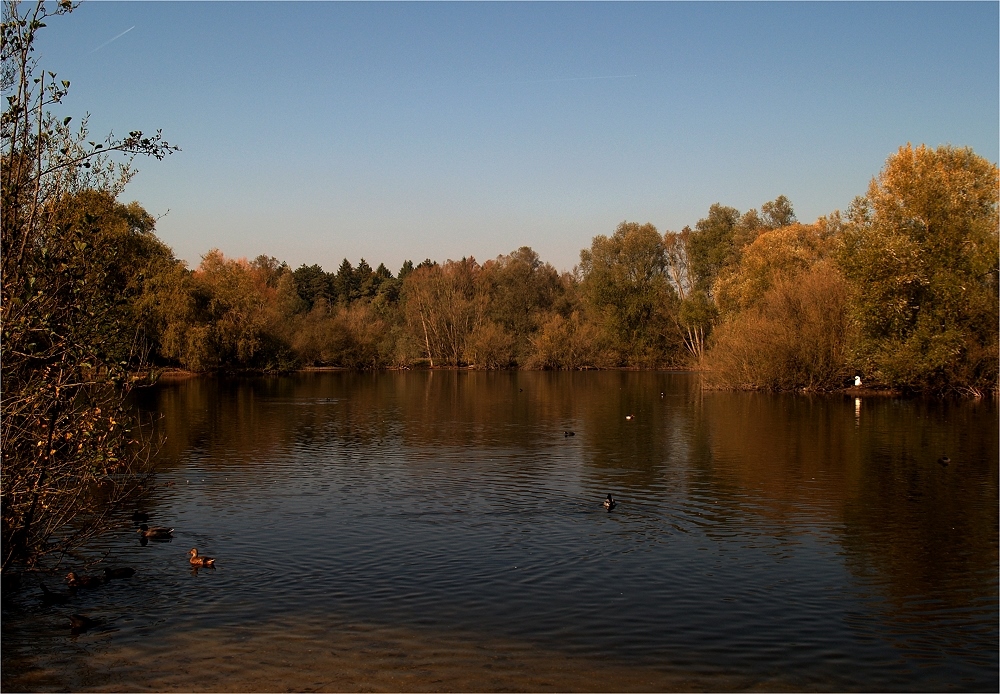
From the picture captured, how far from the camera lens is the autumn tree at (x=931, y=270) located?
A: 43.2 meters

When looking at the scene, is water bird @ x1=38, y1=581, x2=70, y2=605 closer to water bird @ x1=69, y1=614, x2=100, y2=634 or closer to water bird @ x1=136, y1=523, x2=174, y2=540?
water bird @ x1=69, y1=614, x2=100, y2=634

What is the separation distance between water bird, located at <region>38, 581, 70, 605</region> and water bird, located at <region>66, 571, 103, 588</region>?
0.28 m

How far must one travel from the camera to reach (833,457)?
26422 millimetres

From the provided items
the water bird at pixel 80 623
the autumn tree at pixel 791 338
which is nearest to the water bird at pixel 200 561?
the water bird at pixel 80 623

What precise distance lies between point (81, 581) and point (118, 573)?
2.14 feet

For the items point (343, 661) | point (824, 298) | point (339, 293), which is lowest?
point (343, 661)

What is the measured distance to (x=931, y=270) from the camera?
44.0m

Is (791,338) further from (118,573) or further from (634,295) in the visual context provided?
(118,573)

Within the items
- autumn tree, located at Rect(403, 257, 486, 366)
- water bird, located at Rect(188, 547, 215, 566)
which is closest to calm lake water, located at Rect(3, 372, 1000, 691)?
water bird, located at Rect(188, 547, 215, 566)

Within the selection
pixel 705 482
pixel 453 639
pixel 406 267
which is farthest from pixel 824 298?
pixel 406 267

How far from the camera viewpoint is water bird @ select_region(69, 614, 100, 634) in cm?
1130

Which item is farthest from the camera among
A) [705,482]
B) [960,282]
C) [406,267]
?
A: [406,267]

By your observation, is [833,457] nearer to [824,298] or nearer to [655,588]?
[655,588]

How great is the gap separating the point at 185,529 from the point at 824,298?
42832 mm
